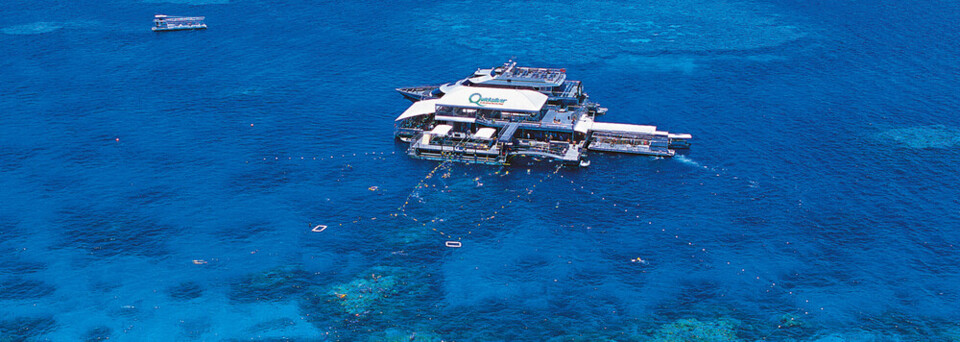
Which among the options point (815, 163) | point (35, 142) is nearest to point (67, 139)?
point (35, 142)

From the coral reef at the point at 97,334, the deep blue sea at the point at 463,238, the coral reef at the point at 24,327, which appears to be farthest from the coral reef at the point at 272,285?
the coral reef at the point at 24,327

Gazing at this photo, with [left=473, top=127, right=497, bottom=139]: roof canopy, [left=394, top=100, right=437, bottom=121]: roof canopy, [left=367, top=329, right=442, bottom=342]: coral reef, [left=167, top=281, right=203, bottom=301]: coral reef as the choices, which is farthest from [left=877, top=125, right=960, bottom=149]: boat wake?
[left=167, top=281, right=203, bottom=301]: coral reef

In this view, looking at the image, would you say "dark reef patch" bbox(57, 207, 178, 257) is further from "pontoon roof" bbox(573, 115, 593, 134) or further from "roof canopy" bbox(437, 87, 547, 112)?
"pontoon roof" bbox(573, 115, 593, 134)

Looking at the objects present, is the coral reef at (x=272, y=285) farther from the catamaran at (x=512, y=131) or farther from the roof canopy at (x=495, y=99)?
the roof canopy at (x=495, y=99)

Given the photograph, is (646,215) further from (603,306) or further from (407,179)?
(407,179)

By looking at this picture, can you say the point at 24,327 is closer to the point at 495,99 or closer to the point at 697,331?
the point at 697,331
